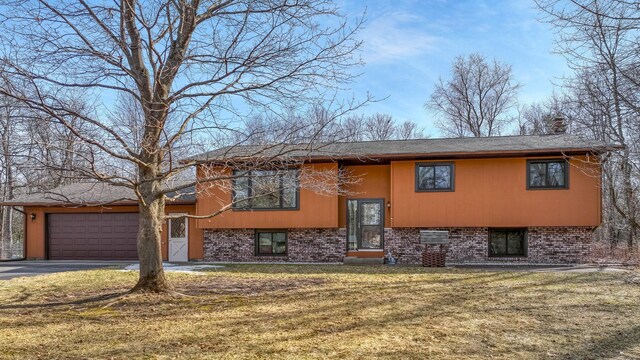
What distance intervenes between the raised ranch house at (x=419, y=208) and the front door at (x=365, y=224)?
1.4 inches

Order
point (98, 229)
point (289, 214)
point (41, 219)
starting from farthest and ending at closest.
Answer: point (41, 219) → point (98, 229) → point (289, 214)

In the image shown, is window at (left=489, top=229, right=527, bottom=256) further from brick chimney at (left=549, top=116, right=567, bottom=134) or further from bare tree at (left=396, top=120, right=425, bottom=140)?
bare tree at (left=396, top=120, right=425, bottom=140)

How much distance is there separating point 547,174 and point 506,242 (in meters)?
2.52

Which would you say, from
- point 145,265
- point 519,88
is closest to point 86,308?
point 145,265

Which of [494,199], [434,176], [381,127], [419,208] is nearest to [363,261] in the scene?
[419,208]

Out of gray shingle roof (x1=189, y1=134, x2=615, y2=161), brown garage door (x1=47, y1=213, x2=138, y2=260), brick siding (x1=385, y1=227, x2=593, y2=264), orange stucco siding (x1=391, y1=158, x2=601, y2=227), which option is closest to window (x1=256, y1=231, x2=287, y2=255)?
gray shingle roof (x1=189, y1=134, x2=615, y2=161)

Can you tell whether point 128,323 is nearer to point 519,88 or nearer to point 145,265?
point 145,265

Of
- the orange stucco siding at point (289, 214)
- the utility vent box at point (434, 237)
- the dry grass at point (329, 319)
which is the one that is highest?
the orange stucco siding at point (289, 214)

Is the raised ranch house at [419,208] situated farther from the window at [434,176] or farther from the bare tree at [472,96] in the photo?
the bare tree at [472,96]

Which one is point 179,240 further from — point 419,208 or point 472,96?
point 472,96

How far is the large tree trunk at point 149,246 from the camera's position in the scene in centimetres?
831

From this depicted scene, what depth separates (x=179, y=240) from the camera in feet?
55.9

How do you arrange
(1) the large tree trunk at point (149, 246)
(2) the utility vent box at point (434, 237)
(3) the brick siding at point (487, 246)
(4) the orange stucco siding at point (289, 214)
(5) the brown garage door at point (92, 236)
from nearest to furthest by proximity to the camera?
1. (1) the large tree trunk at point (149, 246)
2. (2) the utility vent box at point (434, 237)
3. (3) the brick siding at point (487, 246)
4. (4) the orange stucco siding at point (289, 214)
5. (5) the brown garage door at point (92, 236)

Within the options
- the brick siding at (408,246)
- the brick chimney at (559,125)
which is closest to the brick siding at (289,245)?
the brick siding at (408,246)
